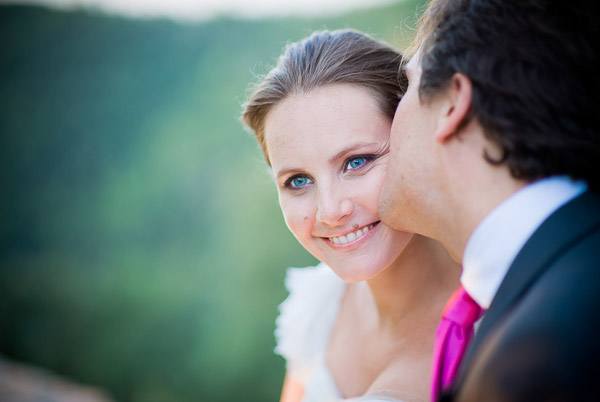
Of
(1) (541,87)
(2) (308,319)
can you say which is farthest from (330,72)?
(2) (308,319)

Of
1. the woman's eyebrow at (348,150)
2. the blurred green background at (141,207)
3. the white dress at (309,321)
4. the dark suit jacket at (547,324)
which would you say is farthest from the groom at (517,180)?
the blurred green background at (141,207)

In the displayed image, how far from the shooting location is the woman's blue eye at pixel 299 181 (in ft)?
9.25

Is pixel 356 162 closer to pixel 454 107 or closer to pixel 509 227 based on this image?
pixel 454 107

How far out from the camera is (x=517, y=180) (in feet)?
5.91

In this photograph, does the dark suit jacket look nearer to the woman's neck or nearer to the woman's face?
the woman's face

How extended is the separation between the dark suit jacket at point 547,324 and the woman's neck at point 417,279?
1337 mm

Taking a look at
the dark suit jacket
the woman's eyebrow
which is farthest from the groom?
the woman's eyebrow

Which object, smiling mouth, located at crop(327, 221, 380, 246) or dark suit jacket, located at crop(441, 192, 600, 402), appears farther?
smiling mouth, located at crop(327, 221, 380, 246)

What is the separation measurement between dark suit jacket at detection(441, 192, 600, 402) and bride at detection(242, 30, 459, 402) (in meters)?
1.04

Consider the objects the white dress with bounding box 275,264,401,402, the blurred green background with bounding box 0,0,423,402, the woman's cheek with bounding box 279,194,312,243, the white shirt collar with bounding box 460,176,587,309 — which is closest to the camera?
the white shirt collar with bounding box 460,176,587,309

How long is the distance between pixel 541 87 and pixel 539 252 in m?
0.49

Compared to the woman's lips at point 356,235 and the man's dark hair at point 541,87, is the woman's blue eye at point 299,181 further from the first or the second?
the man's dark hair at point 541,87

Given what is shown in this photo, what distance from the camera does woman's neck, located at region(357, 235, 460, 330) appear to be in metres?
3.00

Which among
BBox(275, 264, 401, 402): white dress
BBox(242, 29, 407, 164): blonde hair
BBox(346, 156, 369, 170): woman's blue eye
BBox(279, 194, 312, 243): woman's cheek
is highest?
BBox(242, 29, 407, 164): blonde hair
